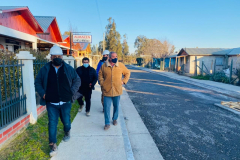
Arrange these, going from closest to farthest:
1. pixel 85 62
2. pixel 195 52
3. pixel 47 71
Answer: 1. pixel 47 71
2. pixel 85 62
3. pixel 195 52

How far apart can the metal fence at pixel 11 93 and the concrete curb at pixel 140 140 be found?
8.35 ft

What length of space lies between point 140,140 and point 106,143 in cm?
83

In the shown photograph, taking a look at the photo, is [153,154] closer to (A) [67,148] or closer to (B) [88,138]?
(B) [88,138]

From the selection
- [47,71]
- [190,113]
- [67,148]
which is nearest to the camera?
[47,71]

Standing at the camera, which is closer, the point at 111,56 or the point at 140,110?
the point at 111,56

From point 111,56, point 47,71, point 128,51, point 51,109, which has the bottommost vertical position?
point 51,109

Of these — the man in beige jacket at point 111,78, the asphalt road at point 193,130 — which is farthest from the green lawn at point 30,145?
the asphalt road at point 193,130

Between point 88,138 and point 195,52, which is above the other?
point 195,52

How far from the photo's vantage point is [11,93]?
3352 millimetres

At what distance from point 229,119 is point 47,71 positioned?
527 cm

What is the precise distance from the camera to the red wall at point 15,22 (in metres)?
8.28

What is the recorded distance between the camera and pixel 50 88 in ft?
9.03

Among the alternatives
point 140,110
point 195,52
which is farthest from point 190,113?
point 195,52

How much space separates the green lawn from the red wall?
704cm
